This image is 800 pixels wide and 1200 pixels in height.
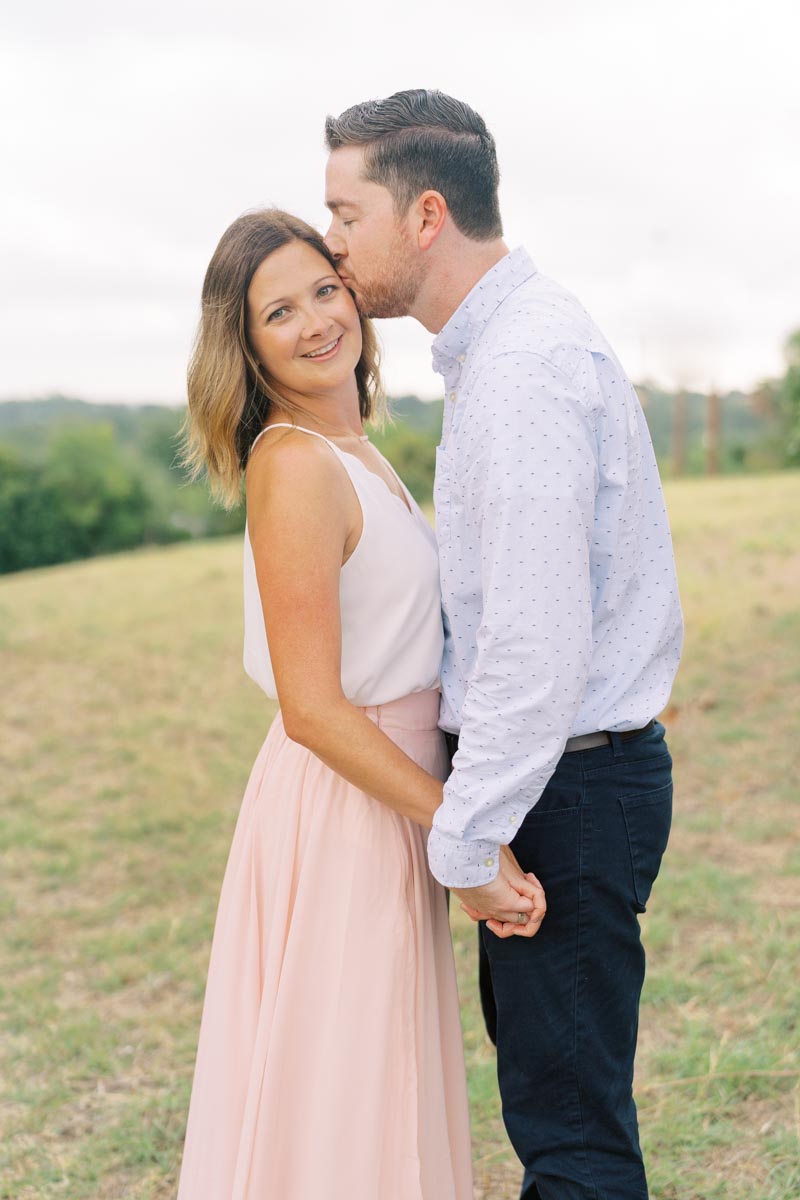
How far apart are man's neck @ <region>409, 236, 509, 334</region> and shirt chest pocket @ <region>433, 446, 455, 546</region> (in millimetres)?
267

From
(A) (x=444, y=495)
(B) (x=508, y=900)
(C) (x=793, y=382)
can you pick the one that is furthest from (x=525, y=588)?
(C) (x=793, y=382)

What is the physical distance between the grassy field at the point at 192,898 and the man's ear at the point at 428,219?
2.44 m

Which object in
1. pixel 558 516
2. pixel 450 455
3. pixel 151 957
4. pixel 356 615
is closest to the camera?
pixel 558 516

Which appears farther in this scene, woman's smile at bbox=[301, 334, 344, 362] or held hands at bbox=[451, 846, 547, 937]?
woman's smile at bbox=[301, 334, 344, 362]

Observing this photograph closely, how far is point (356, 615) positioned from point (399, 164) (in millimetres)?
842

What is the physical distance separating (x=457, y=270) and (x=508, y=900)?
114 centimetres

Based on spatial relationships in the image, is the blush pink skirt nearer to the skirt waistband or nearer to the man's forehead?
the skirt waistband

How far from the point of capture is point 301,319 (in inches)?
94.7

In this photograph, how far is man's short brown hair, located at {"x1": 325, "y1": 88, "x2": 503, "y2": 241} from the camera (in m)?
2.14

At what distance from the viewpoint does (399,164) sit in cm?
215

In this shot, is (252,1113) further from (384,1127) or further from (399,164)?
(399,164)

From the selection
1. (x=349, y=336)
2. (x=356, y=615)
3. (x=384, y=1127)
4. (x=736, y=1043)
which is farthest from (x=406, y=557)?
(x=736, y=1043)

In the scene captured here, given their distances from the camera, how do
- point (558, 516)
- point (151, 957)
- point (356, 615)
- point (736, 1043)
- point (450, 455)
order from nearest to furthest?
point (558, 516) < point (450, 455) < point (356, 615) < point (736, 1043) < point (151, 957)

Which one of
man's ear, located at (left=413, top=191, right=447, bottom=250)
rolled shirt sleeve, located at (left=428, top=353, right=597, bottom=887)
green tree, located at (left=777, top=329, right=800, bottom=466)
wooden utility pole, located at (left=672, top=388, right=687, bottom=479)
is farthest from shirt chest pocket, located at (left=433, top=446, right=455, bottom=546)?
wooden utility pole, located at (left=672, top=388, right=687, bottom=479)
